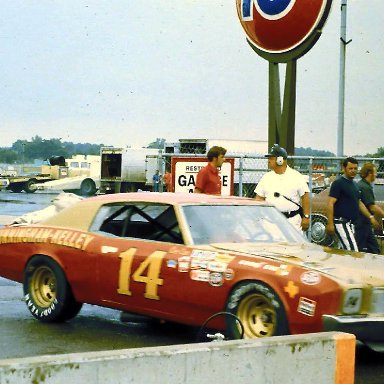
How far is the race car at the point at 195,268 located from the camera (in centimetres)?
657

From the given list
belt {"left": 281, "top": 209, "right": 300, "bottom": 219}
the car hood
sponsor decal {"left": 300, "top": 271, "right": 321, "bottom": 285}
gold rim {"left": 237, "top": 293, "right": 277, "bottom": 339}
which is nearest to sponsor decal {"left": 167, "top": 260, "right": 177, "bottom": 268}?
the car hood

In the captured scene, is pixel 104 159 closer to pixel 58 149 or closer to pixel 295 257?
pixel 295 257

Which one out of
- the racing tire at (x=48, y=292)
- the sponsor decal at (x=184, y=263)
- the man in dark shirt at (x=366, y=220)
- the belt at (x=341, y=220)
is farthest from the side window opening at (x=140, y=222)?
the man in dark shirt at (x=366, y=220)

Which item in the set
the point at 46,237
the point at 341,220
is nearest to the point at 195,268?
the point at 46,237

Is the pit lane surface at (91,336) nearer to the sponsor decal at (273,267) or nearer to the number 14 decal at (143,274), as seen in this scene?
the number 14 decal at (143,274)

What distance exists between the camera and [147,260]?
760 centimetres

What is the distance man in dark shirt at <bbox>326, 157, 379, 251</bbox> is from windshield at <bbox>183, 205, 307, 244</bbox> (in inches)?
115

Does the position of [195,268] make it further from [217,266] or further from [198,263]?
[217,266]

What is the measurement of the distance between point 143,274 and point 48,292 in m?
1.33

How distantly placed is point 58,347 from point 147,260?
101 cm

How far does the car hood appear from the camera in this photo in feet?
22.1

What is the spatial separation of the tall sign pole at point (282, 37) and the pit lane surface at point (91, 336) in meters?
6.87

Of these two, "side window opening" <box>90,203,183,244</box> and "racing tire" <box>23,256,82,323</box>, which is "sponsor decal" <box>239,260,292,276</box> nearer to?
"side window opening" <box>90,203,183,244</box>

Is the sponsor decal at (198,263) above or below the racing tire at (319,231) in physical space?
above
